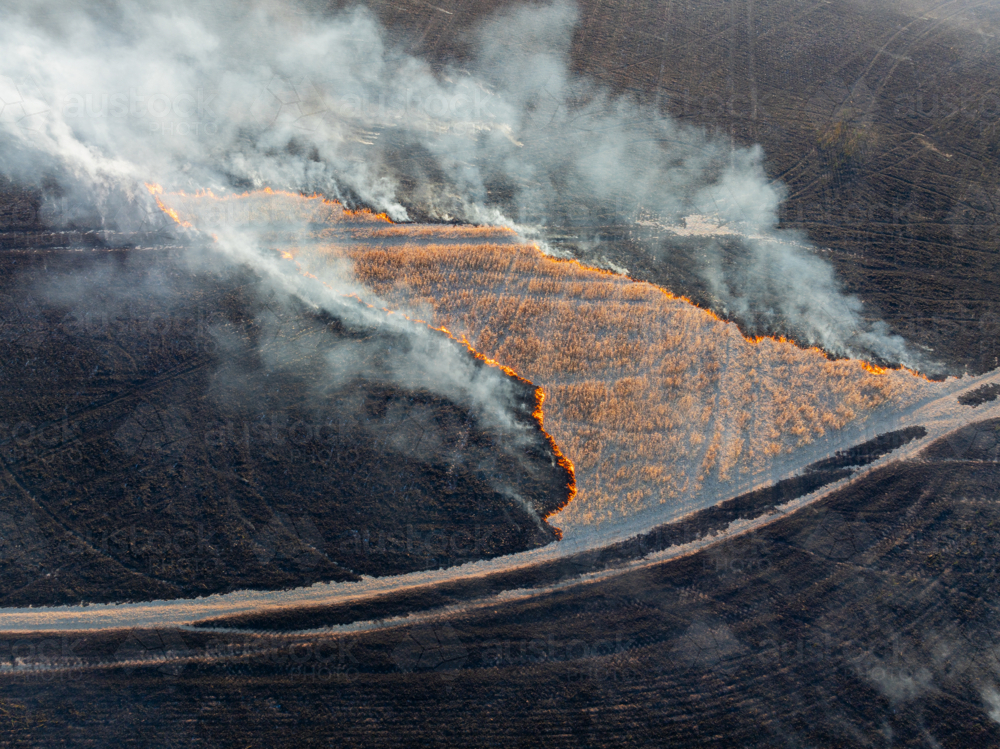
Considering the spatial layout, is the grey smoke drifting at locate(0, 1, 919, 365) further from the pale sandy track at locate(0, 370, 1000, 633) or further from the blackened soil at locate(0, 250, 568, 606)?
the pale sandy track at locate(0, 370, 1000, 633)

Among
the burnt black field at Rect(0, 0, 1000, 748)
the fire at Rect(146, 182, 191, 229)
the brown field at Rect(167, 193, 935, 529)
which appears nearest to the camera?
the burnt black field at Rect(0, 0, 1000, 748)

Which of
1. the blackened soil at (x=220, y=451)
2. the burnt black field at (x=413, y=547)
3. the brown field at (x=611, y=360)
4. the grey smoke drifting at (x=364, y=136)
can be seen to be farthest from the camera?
the grey smoke drifting at (x=364, y=136)

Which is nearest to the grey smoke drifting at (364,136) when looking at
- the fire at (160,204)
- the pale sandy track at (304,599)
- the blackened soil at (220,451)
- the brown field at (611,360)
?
the fire at (160,204)

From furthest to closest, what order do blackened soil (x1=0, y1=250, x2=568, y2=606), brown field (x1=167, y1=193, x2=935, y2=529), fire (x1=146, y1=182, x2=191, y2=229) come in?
fire (x1=146, y1=182, x2=191, y2=229) → brown field (x1=167, y1=193, x2=935, y2=529) → blackened soil (x1=0, y1=250, x2=568, y2=606)

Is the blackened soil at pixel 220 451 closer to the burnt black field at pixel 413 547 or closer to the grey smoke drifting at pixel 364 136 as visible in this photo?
the burnt black field at pixel 413 547

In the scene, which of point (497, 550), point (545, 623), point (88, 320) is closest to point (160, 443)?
point (88, 320)

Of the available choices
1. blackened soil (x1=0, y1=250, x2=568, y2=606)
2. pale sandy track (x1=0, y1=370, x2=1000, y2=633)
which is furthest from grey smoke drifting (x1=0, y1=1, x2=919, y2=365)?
pale sandy track (x1=0, y1=370, x2=1000, y2=633)

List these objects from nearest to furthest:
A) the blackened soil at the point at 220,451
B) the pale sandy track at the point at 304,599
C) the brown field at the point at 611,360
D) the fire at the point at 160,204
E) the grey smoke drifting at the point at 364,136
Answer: the pale sandy track at the point at 304,599
the blackened soil at the point at 220,451
the brown field at the point at 611,360
the fire at the point at 160,204
the grey smoke drifting at the point at 364,136
